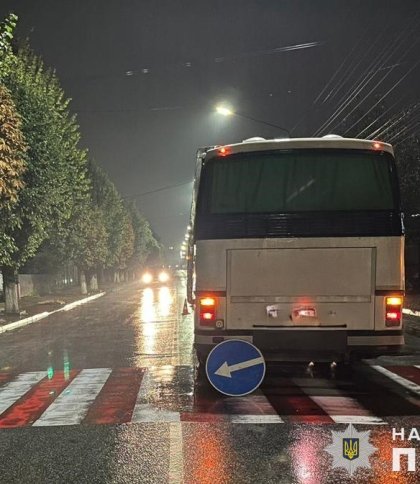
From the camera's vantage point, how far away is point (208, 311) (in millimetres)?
7512

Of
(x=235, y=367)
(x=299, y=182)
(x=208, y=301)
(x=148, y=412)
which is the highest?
(x=299, y=182)

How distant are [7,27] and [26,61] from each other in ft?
32.1

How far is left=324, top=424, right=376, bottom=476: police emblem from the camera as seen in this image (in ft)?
16.4

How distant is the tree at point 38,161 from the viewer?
19.0 metres

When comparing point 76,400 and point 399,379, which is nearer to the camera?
point 76,400

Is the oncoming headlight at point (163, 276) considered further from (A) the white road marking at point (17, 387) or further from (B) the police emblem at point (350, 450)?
(B) the police emblem at point (350, 450)

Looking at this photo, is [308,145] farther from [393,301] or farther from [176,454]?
[176,454]

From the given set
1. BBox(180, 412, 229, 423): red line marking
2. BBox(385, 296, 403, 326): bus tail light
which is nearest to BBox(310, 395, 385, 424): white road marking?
BBox(385, 296, 403, 326): bus tail light

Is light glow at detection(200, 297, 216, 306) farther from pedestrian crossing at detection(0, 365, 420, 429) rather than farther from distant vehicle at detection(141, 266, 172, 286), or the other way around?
distant vehicle at detection(141, 266, 172, 286)

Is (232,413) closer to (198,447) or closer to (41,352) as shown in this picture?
(198,447)

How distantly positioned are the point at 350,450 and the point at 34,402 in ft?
14.9

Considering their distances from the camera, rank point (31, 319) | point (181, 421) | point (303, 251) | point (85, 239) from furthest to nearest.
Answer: point (85, 239), point (31, 319), point (303, 251), point (181, 421)

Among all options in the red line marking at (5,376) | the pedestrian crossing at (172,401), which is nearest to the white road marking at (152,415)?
the pedestrian crossing at (172,401)

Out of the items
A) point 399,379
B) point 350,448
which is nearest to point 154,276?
point 399,379
